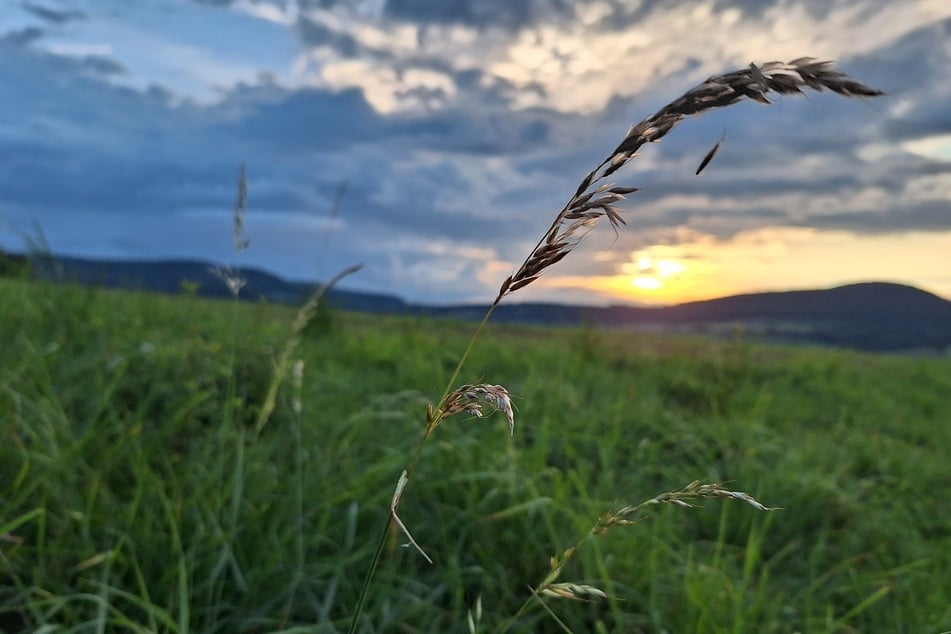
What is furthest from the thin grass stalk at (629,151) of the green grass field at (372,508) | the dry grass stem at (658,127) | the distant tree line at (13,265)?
the distant tree line at (13,265)

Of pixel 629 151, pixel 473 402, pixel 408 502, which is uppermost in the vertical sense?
pixel 629 151

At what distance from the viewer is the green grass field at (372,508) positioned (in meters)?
2.01

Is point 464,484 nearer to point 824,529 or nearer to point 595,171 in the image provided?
point 824,529

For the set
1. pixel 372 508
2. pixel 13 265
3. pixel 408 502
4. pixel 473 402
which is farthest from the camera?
pixel 13 265

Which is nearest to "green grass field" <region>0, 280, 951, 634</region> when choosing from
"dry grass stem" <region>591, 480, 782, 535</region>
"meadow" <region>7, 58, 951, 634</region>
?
"meadow" <region>7, 58, 951, 634</region>

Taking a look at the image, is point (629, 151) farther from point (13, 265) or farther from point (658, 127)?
point (13, 265)

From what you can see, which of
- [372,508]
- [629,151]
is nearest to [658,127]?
[629,151]

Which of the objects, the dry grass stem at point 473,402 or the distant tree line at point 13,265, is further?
the distant tree line at point 13,265

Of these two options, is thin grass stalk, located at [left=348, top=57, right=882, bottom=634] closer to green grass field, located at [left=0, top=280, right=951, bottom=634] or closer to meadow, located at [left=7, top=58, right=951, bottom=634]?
meadow, located at [left=7, top=58, right=951, bottom=634]

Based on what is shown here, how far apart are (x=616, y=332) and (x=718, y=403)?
15.2 feet

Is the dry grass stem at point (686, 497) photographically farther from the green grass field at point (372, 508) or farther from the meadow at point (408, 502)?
the green grass field at point (372, 508)

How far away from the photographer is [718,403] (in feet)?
17.8

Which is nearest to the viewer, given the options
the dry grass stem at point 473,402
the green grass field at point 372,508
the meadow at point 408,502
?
the dry grass stem at point 473,402

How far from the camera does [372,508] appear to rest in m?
2.49
